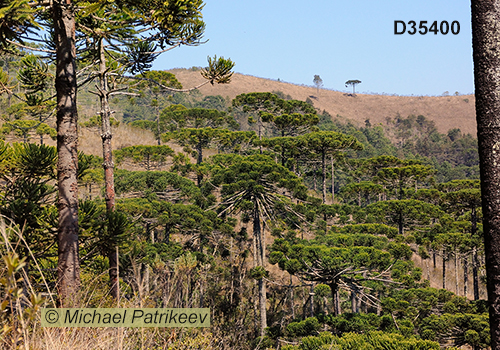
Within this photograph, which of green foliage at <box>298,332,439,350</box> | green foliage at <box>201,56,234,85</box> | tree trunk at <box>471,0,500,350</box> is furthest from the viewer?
green foliage at <box>298,332,439,350</box>

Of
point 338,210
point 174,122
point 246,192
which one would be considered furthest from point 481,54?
point 174,122

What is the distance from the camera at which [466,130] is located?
94.2 m

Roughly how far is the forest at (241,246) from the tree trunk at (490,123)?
1.54 meters

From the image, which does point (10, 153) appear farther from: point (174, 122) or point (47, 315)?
point (174, 122)

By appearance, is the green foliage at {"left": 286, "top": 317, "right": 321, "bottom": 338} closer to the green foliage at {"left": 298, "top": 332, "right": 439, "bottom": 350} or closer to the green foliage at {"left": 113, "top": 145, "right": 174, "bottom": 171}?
the green foliage at {"left": 298, "top": 332, "right": 439, "bottom": 350}

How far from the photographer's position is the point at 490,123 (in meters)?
2.53

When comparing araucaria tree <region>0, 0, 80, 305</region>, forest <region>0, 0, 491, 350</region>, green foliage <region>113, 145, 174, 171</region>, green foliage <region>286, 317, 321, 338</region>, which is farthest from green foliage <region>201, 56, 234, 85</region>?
green foliage <region>113, 145, 174, 171</region>

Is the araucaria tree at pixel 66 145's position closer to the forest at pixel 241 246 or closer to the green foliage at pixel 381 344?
the forest at pixel 241 246

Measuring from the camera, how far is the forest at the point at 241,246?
14.0 feet

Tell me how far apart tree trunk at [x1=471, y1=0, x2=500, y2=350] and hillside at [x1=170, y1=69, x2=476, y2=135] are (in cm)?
9420

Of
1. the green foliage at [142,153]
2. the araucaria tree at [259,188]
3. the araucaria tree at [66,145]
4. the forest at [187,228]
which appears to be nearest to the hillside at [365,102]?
the forest at [187,228]

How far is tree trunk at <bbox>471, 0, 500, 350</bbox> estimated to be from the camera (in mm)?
2447

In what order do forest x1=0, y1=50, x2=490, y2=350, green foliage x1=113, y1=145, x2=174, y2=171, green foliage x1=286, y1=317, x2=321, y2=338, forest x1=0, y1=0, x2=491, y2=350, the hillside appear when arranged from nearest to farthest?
forest x1=0, y1=0, x2=491, y2=350
forest x1=0, y1=50, x2=490, y2=350
green foliage x1=286, y1=317, x2=321, y2=338
green foliage x1=113, y1=145, x2=174, y2=171
the hillside

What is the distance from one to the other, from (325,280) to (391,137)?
295ft
